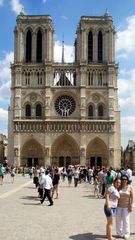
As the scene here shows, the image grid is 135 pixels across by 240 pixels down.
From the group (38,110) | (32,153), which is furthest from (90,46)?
(32,153)

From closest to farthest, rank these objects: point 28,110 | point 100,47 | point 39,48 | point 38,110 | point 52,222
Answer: point 52,222, point 28,110, point 38,110, point 100,47, point 39,48

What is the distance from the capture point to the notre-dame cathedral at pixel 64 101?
6575 cm

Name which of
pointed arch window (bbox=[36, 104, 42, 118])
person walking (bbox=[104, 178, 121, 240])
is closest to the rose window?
pointed arch window (bbox=[36, 104, 42, 118])

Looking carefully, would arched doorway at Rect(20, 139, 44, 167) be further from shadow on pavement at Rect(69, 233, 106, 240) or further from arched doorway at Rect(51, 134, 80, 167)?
shadow on pavement at Rect(69, 233, 106, 240)

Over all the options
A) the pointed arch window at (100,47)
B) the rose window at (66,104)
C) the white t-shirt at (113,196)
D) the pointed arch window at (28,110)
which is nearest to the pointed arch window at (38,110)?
the pointed arch window at (28,110)

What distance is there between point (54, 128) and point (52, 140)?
6.17 feet

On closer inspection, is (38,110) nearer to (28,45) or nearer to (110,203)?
(28,45)

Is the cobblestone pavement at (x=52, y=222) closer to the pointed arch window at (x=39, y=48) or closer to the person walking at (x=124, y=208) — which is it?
the person walking at (x=124, y=208)

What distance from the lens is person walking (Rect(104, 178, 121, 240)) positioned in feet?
36.0

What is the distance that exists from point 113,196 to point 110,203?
21 centimetres

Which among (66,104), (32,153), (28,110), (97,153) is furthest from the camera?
(66,104)

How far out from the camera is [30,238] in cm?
1089

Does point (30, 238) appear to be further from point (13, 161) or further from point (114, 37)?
point (114, 37)

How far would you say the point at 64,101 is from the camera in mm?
67625
